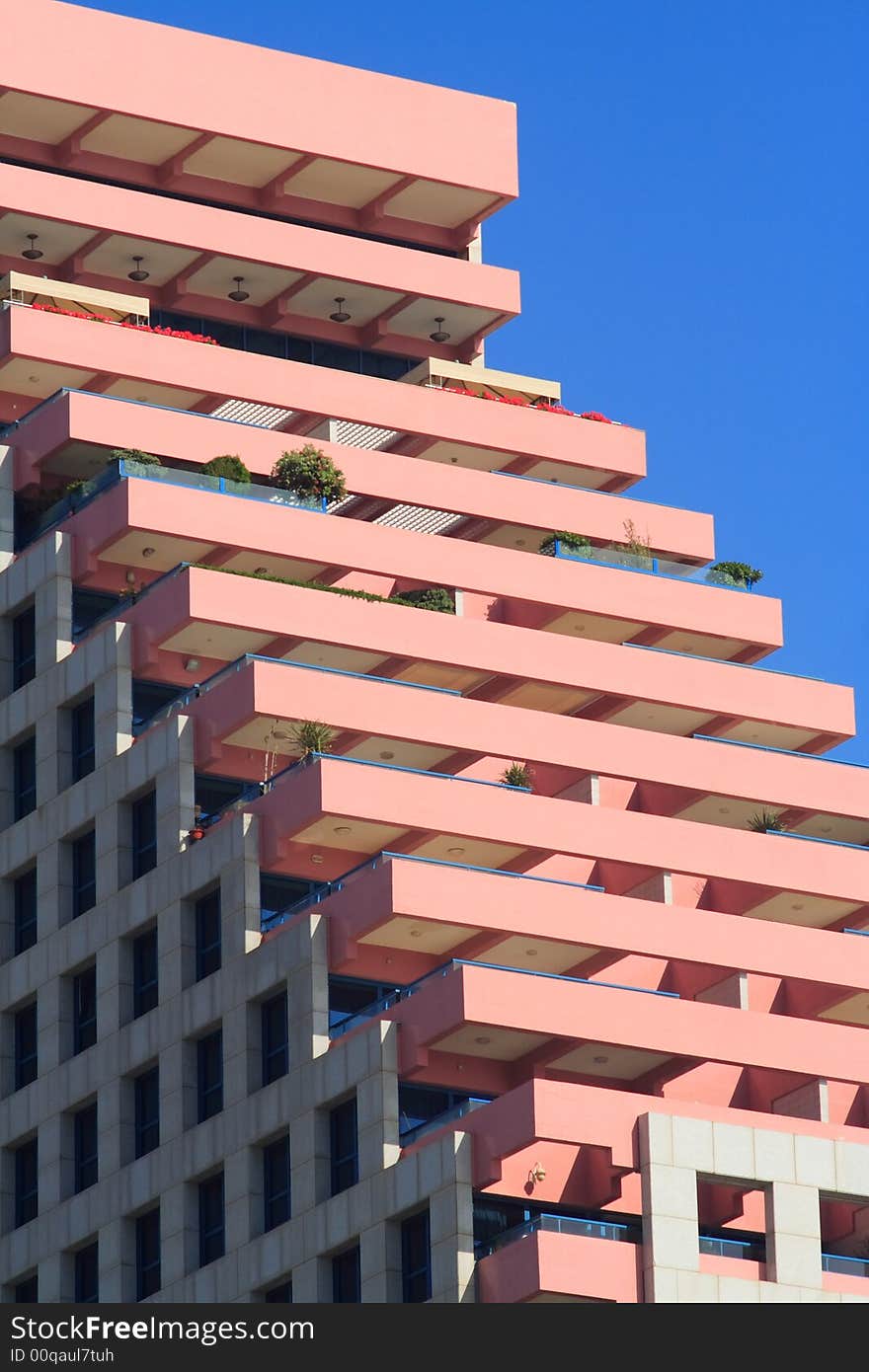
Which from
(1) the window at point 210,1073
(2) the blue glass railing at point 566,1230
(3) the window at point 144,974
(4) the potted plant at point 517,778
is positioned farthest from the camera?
(4) the potted plant at point 517,778

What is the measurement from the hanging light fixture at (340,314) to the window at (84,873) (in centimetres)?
2194

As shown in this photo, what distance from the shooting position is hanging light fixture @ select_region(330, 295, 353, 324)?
125 metres

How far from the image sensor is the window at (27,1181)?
108250 millimetres

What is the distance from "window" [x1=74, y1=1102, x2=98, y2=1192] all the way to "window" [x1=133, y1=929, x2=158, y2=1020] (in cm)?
287

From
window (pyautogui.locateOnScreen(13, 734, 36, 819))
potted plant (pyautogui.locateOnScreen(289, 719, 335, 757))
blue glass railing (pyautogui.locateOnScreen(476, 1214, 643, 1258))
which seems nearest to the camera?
blue glass railing (pyautogui.locateOnScreen(476, 1214, 643, 1258))

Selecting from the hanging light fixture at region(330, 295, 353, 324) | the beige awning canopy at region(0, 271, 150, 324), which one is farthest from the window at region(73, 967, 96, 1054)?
the hanging light fixture at region(330, 295, 353, 324)

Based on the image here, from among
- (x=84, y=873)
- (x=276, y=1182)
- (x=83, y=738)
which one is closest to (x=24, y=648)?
(x=83, y=738)

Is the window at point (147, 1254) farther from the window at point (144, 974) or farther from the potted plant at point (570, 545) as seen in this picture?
the potted plant at point (570, 545)

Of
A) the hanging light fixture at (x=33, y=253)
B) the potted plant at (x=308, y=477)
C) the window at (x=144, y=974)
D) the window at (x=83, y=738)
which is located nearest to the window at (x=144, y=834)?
the window at (x=144, y=974)

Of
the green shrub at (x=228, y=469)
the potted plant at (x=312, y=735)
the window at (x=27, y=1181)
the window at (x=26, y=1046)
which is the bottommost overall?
the window at (x=27, y=1181)

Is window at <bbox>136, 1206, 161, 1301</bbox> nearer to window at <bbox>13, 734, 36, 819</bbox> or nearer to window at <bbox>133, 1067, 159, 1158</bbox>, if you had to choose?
window at <bbox>133, 1067, 159, 1158</bbox>

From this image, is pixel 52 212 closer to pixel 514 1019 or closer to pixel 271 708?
pixel 271 708

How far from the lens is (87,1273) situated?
346 feet

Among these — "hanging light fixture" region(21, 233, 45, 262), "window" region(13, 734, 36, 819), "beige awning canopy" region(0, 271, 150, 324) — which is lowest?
"window" region(13, 734, 36, 819)
